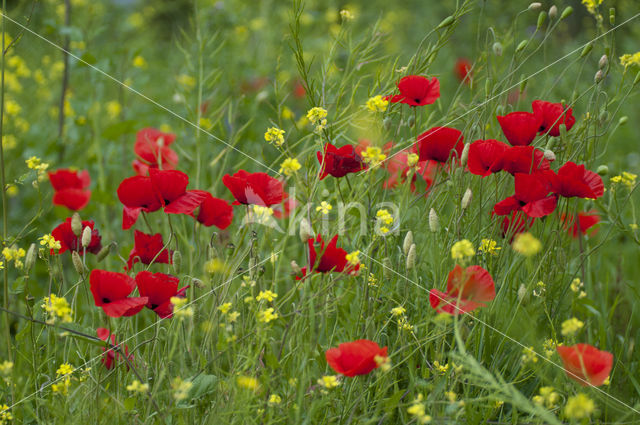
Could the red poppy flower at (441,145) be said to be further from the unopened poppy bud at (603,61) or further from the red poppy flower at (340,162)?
the unopened poppy bud at (603,61)

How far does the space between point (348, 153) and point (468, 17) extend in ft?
10.8

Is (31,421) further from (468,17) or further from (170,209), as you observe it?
(468,17)

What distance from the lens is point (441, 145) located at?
1035 mm

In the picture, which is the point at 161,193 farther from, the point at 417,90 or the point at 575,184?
the point at 575,184

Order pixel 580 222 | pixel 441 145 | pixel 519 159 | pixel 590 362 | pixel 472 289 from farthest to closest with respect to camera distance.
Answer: pixel 580 222, pixel 441 145, pixel 519 159, pixel 472 289, pixel 590 362

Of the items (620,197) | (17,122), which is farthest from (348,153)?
(17,122)

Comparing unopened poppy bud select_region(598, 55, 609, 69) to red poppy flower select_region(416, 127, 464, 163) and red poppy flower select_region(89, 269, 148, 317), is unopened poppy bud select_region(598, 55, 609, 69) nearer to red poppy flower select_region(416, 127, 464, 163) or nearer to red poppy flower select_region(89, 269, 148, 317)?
red poppy flower select_region(416, 127, 464, 163)

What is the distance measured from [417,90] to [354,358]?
1.59ft

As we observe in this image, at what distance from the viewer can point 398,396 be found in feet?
2.68

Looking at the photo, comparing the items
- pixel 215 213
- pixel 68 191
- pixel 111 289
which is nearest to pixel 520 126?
pixel 215 213

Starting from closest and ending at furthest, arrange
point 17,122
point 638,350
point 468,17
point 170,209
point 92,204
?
point 170,209
point 638,350
point 92,204
point 17,122
point 468,17

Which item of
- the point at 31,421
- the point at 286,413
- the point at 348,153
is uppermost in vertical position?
the point at 348,153

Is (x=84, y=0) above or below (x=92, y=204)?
above

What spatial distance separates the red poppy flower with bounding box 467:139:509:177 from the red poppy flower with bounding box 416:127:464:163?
59mm
